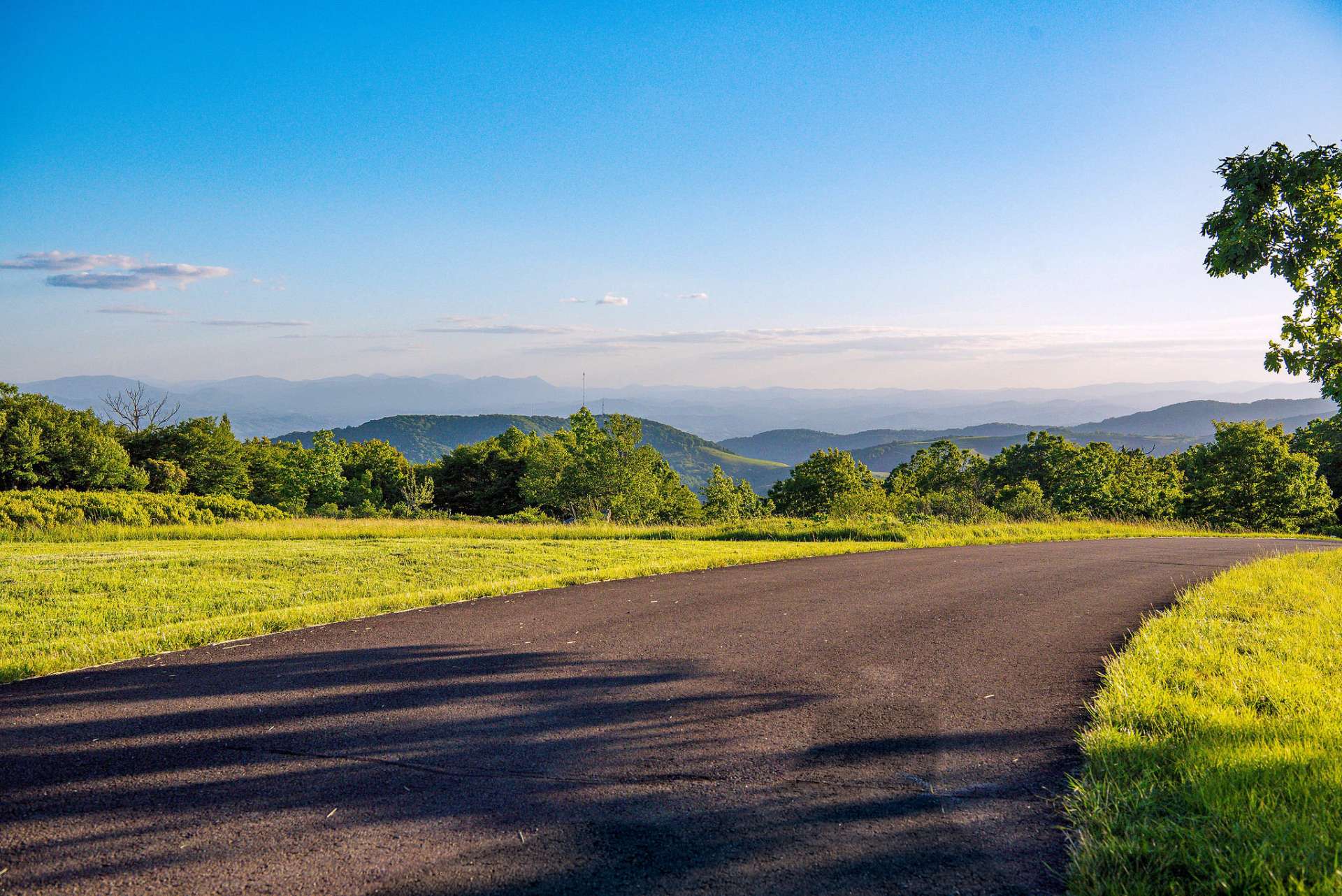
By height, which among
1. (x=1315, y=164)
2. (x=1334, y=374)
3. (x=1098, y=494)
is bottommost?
(x=1098, y=494)

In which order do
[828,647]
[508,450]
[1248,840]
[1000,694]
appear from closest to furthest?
[1248,840] → [1000,694] → [828,647] → [508,450]

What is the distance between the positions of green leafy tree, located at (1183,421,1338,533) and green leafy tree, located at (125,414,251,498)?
74.4 metres

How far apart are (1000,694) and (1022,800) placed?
1978 millimetres

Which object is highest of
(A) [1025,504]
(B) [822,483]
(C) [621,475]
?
(C) [621,475]

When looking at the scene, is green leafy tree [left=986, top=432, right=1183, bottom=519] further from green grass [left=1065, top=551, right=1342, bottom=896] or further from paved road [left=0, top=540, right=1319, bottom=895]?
paved road [left=0, top=540, right=1319, bottom=895]

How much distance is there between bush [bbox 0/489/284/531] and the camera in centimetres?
2059

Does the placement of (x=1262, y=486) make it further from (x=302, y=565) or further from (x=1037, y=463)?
(x=302, y=565)

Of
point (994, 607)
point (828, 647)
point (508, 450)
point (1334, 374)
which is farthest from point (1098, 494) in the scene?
point (508, 450)

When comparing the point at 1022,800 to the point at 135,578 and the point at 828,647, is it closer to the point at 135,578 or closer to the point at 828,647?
the point at 828,647

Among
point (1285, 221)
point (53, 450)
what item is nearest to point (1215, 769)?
point (1285, 221)

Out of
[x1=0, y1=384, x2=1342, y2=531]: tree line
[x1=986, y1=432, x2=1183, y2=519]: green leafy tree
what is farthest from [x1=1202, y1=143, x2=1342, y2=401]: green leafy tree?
[x1=986, y1=432, x2=1183, y2=519]: green leafy tree

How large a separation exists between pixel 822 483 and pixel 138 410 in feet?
207

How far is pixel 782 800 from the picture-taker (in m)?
3.80

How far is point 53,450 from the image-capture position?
45.7 m
